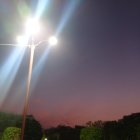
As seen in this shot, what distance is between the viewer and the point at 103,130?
146ft

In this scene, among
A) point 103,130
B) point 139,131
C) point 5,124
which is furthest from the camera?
point 5,124

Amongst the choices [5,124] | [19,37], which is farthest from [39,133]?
[19,37]

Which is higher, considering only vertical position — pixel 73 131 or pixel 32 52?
pixel 73 131

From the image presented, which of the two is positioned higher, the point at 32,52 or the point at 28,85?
the point at 32,52

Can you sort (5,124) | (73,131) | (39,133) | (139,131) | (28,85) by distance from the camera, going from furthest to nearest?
(73,131)
(5,124)
(39,133)
(139,131)
(28,85)

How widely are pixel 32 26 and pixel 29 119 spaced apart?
4023cm

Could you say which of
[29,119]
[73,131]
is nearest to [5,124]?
[29,119]

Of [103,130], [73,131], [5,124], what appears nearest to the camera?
[103,130]

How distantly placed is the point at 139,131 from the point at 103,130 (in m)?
8.56

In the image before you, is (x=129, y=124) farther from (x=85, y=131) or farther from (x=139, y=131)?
(x=85, y=131)

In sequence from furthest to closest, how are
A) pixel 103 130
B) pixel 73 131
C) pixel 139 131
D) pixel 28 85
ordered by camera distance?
pixel 73 131
pixel 103 130
pixel 139 131
pixel 28 85

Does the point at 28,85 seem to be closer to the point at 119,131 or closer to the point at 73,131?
the point at 119,131

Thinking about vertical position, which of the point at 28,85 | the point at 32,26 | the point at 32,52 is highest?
the point at 32,26

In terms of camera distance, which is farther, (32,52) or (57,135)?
(57,135)
